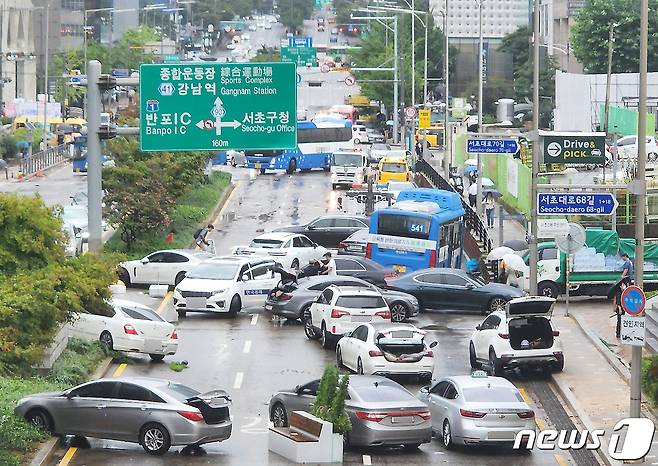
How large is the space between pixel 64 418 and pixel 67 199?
4621 cm

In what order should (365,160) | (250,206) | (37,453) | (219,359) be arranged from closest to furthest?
1. (37,453)
2. (219,359)
3. (250,206)
4. (365,160)

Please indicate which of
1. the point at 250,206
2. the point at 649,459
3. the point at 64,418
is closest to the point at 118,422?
the point at 64,418

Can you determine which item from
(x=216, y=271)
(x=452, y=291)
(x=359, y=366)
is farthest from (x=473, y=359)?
(x=216, y=271)

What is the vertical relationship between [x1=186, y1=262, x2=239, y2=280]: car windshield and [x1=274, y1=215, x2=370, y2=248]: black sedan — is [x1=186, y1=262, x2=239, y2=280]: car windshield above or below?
below

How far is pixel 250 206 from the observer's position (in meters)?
69.0

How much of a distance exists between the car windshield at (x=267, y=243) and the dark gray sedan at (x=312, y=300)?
8.97m

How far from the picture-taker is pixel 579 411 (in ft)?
93.9

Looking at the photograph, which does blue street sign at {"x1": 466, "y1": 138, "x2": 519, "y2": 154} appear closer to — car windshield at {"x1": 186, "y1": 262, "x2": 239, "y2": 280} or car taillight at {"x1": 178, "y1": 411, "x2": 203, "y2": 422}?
car windshield at {"x1": 186, "y1": 262, "x2": 239, "y2": 280}

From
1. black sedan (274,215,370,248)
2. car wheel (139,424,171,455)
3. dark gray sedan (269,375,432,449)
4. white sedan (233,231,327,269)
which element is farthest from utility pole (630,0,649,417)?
black sedan (274,215,370,248)

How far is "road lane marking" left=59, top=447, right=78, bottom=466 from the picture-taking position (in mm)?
23816

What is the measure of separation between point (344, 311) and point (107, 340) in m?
5.87

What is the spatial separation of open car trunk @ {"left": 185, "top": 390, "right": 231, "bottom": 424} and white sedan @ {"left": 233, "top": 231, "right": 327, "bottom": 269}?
2308cm

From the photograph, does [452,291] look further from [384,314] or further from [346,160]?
[346,160]

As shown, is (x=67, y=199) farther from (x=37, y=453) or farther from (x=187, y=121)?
(x=37, y=453)
